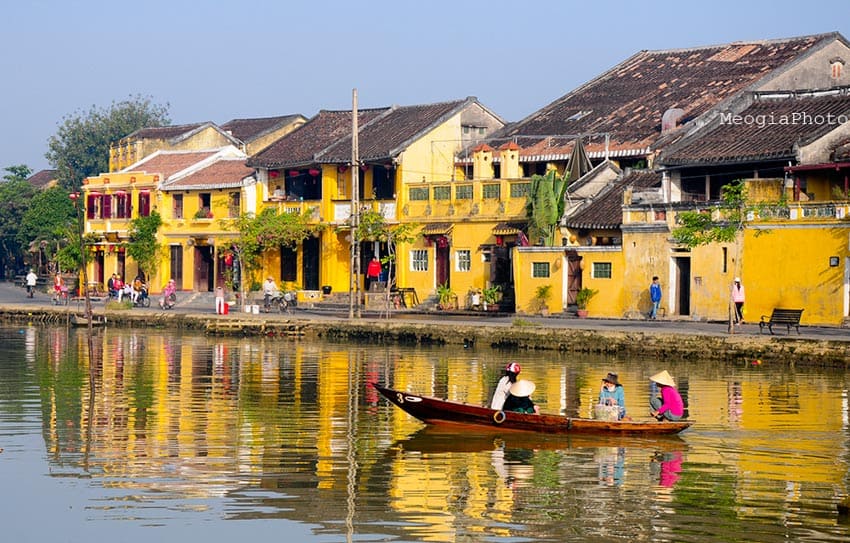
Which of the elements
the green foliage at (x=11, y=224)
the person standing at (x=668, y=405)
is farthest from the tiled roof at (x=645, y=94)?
the green foliage at (x=11, y=224)

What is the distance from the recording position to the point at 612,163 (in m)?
53.2

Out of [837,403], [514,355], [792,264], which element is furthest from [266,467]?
[792,264]

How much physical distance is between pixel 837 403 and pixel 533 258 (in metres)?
21.4

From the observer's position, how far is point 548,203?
50.7m

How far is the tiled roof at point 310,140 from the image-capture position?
6216cm

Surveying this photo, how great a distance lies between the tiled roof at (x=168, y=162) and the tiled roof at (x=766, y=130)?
29836 millimetres

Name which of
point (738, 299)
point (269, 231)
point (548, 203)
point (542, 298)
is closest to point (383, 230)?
point (269, 231)

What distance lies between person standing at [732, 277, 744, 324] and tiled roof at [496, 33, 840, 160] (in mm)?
11092

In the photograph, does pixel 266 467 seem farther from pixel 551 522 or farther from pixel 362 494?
pixel 551 522

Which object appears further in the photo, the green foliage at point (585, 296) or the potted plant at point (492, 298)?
the potted plant at point (492, 298)

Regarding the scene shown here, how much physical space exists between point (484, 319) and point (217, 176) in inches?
847

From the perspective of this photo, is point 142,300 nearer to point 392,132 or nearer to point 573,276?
point 392,132

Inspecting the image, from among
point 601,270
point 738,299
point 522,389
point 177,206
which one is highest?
point 177,206

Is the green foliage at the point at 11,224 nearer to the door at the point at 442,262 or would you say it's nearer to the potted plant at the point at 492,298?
the door at the point at 442,262
